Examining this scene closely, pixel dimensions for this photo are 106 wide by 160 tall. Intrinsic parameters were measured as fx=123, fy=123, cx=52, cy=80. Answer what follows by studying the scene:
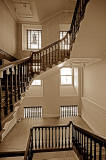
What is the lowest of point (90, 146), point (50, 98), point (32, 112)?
point (32, 112)

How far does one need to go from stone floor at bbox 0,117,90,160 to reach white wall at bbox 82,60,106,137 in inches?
28.9

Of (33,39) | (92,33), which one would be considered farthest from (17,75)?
(33,39)

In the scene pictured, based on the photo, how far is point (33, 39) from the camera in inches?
304

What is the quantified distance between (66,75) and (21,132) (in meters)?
4.29

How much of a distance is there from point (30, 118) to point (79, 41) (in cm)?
567

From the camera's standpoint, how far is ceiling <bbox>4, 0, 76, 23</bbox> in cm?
569

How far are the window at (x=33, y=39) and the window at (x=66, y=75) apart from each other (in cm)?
221

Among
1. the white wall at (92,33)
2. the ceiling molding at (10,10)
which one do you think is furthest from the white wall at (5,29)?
the white wall at (92,33)

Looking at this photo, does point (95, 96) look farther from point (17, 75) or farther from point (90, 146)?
point (17, 75)

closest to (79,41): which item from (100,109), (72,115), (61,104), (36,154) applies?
(100,109)

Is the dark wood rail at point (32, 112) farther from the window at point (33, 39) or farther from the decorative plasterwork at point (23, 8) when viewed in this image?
the decorative plasterwork at point (23, 8)

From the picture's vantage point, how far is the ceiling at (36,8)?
18.7ft

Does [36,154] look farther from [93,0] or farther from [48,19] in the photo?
[48,19]

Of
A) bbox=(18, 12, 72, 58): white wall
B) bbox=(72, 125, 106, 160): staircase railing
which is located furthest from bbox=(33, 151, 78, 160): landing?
bbox=(18, 12, 72, 58): white wall
